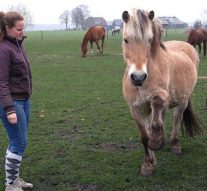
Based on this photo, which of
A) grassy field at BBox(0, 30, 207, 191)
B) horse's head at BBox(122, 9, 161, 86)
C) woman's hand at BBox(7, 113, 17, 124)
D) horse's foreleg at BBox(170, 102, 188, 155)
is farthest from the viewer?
horse's foreleg at BBox(170, 102, 188, 155)

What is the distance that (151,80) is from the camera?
14.3 feet

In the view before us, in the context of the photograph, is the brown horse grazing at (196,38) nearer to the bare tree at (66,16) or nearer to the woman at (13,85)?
the woman at (13,85)

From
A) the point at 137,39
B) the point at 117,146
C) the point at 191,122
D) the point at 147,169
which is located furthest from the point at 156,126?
the point at 191,122

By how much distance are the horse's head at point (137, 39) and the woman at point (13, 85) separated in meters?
1.09

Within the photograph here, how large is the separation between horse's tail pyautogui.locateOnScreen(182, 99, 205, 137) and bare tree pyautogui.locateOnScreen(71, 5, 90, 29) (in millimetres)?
114077

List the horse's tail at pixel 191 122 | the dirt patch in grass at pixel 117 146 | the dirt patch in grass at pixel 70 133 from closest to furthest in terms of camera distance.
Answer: the dirt patch in grass at pixel 117 146, the horse's tail at pixel 191 122, the dirt patch in grass at pixel 70 133

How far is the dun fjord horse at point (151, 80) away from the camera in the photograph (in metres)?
3.93

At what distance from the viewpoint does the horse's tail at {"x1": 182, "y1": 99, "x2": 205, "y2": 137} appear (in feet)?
19.7

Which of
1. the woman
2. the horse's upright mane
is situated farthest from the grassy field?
the horse's upright mane

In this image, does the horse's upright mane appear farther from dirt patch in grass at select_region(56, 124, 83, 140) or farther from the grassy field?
dirt patch in grass at select_region(56, 124, 83, 140)

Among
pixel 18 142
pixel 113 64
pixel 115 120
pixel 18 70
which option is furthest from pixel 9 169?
pixel 113 64

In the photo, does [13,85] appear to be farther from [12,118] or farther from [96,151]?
[96,151]

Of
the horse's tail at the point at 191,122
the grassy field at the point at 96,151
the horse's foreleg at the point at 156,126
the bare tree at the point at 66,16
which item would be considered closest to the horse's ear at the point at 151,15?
the horse's foreleg at the point at 156,126

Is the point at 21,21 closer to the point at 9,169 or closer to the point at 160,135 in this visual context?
the point at 9,169
